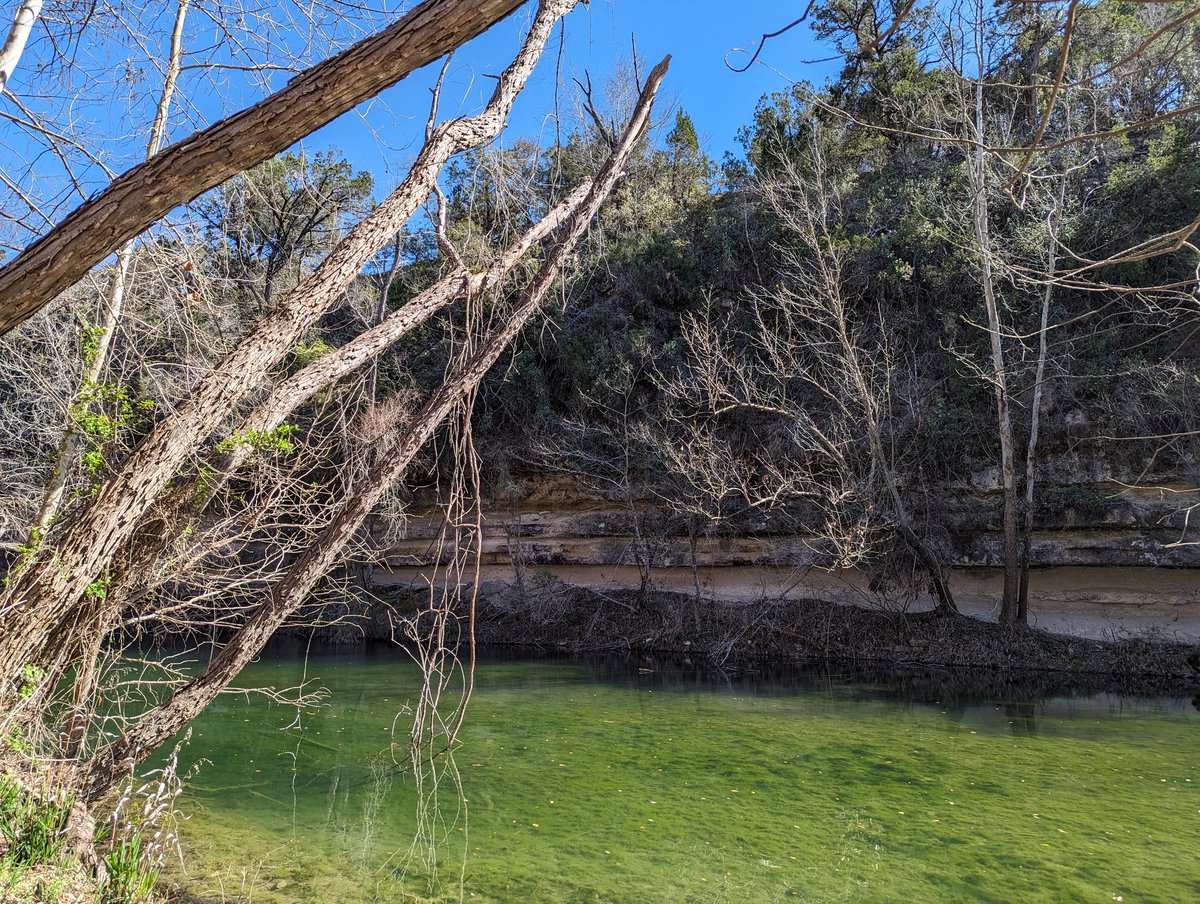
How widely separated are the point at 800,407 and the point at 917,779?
7.62 m

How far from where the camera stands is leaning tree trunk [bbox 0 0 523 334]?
A: 2293 millimetres

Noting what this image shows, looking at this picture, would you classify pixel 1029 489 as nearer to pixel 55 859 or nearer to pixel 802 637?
pixel 802 637

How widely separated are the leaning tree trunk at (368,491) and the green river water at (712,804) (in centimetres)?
104

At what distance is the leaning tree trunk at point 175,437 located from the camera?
10.6 ft

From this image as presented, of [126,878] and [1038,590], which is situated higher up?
[1038,590]

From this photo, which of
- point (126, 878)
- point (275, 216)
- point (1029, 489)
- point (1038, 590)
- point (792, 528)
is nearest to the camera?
point (126, 878)

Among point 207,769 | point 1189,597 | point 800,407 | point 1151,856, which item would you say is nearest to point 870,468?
point 800,407

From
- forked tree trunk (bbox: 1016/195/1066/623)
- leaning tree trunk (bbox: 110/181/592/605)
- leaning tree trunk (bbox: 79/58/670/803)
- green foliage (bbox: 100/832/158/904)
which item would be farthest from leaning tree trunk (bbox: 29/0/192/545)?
forked tree trunk (bbox: 1016/195/1066/623)

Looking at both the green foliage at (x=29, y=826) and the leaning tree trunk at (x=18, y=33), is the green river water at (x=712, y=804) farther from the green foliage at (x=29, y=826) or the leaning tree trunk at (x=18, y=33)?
the leaning tree trunk at (x=18, y=33)

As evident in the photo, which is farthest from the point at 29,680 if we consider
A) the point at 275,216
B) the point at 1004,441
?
the point at 1004,441

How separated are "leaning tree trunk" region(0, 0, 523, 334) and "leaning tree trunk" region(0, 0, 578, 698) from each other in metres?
0.93

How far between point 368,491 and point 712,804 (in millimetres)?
4115

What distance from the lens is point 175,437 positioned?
3.25 m

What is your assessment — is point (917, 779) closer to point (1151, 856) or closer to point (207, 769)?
point (1151, 856)
